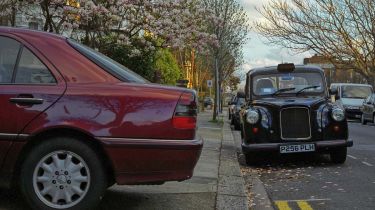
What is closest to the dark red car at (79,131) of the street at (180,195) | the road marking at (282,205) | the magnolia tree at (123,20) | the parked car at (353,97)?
the street at (180,195)

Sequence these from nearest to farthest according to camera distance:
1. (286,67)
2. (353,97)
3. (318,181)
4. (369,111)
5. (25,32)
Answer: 1. (25,32)
2. (318,181)
3. (286,67)
4. (369,111)
5. (353,97)

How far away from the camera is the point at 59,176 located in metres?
5.17

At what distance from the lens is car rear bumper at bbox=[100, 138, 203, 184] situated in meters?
5.20

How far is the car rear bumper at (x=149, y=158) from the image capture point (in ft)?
17.1

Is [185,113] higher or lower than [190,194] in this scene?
higher

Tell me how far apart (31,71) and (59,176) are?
973 mm

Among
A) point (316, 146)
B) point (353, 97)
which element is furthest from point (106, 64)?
point (353, 97)

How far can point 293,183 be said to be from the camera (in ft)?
27.7

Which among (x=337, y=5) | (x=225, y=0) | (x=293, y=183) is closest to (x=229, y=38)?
(x=225, y=0)

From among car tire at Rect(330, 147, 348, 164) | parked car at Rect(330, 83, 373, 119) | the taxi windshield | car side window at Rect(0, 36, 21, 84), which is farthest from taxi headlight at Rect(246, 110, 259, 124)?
parked car at Rect(330, 83, 373, 119)

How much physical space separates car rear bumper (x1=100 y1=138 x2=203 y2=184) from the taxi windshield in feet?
19.2

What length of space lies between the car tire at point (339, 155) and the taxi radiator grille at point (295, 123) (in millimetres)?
676

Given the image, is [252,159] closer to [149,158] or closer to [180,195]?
[180,195]

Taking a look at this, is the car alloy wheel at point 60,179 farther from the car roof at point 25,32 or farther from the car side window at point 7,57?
the car roof at point 25,32
